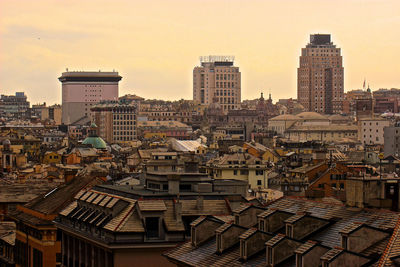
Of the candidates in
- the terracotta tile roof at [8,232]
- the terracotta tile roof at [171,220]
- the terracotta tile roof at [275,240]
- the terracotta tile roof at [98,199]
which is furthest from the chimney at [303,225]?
the terracotta tile roof at [8,232]

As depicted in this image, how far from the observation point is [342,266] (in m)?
29.3

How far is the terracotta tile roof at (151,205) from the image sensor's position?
4876cm

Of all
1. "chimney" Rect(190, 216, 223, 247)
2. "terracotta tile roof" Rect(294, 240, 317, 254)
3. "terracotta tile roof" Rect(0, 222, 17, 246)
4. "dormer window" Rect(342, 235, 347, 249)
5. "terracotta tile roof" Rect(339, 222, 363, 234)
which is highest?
"terracotta tile roof" Rect(339, 222, 363, 234)

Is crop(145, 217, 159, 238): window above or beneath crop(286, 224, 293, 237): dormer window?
beneath

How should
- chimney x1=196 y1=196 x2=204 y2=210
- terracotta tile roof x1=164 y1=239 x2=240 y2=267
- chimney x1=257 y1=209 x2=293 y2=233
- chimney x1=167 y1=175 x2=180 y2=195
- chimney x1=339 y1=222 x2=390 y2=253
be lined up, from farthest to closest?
chimney x1=167 y1=175 x2=180 y2=195 → chimney x1=196 y1=196 x2=204 y2=210 → chimney x1=257 y1=209 x2=293 y2=233 → terracotta tile roof x1=164 y1=239 x2=240 y2=267 → chimney x1=339 y1=222 x2=390 y2=253

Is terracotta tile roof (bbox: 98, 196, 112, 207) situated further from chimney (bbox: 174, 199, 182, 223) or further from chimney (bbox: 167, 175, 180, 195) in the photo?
chimney (bbox: 174, 199, 182, 223)

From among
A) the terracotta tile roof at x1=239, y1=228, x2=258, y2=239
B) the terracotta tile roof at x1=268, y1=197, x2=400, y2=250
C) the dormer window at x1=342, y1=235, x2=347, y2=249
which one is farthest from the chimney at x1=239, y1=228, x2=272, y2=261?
the dormer window at x1=342, y1=235, x2=347, y2=249

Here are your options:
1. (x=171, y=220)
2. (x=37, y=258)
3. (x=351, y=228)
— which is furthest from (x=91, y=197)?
(x=351, y=228)

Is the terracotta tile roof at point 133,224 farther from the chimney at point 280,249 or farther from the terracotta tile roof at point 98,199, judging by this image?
the chimney at point 280,249

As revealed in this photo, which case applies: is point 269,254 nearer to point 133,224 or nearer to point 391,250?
point 391,250

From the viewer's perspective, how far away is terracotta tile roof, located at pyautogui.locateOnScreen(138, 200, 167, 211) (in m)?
48.8

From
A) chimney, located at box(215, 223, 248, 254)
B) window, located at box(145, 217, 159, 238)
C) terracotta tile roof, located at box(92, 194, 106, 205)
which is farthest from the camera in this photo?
terracotta tile roof, located at box(92, 194, 106, 205)

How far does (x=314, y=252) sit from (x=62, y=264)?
32610 mm

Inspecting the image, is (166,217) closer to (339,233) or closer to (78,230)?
(78,230)
